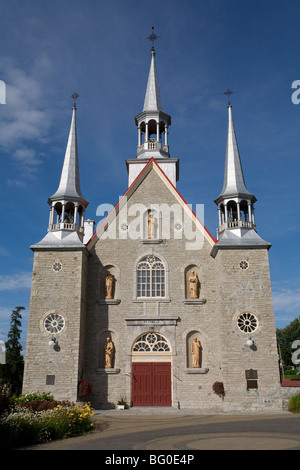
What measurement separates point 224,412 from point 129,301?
708 centimetres

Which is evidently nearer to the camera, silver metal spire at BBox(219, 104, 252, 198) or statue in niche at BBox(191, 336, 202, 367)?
statue in niche at BBox(191, 336, 202, 367)

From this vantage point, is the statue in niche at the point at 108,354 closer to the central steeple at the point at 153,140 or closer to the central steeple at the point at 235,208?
the central steeple at the point at 235,208

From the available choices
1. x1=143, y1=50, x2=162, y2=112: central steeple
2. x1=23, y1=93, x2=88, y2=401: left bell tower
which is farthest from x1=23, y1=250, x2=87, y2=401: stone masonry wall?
x1=143, y1=50, x2=162, y2=112: central steeple

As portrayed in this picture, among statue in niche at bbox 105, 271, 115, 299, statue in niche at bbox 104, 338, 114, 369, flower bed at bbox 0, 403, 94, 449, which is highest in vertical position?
statue in niche at bbox 105, 271, 115, 299

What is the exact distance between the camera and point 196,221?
895 inches

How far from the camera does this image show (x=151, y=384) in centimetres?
2034

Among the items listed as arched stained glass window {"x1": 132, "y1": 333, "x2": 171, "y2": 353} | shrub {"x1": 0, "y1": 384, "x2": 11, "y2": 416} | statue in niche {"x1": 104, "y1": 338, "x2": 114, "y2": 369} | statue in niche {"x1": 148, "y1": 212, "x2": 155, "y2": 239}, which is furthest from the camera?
statue in niche {"x1": 148, "y1": 212, "x2": 155, "y2": 239}

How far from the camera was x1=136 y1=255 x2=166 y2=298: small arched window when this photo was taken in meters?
21.7

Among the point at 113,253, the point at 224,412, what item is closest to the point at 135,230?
the point at 113,253

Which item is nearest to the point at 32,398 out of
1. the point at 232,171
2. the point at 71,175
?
the point at 71,175

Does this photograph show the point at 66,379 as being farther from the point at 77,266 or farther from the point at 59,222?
the point at 59,222

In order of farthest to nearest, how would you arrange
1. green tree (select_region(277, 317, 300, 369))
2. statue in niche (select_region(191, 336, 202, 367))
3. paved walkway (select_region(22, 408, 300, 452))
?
1. green tree (select_region(277, 317, 300, 369))
2. statue in niche (select_region(191, 336, 202, 367))
3. paved walkway (select_region(22, 408, 300, 452))

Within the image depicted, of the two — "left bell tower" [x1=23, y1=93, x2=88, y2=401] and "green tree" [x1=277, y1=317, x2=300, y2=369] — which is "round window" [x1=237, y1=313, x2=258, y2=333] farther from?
"green tree" [x1=277, y1=317, x2=300, y2=369]

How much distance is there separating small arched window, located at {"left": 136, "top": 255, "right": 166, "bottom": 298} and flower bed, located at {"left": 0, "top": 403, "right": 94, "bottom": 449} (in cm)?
898
